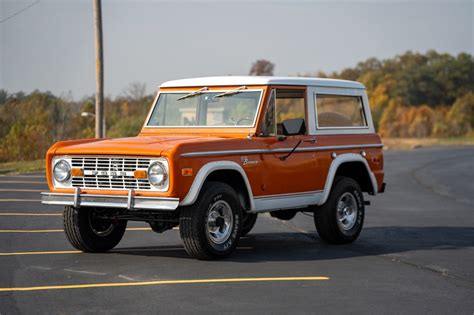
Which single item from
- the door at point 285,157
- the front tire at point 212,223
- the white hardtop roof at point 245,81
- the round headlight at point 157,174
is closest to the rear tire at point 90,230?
the round headlight at point 157,174

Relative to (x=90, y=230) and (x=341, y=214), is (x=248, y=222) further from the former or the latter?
(x=90, y=230)

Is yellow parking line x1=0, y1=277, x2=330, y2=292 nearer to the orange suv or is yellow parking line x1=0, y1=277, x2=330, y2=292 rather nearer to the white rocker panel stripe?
the orange suv

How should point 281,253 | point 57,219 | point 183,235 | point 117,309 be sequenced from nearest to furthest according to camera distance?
point 117,309, point 183,235, point 281,253, point 57,219

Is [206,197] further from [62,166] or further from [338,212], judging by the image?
[338,212]

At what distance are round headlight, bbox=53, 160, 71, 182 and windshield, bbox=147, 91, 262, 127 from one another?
6.24ft

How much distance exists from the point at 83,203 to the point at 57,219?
15.3 feet

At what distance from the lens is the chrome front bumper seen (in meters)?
9.69

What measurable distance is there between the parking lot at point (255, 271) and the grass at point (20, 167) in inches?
422

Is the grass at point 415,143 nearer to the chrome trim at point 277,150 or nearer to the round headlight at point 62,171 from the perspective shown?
the chrome trim at point 277,150

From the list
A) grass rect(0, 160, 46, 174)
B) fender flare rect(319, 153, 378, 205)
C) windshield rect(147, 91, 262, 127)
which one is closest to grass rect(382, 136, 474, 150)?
grass rect(0, 160, 46, 174)

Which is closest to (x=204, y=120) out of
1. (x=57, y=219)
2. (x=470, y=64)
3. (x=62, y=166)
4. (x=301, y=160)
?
(x=301, y=160)

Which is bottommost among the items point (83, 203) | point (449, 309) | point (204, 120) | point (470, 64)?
point (449, 309)

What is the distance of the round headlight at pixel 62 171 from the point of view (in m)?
10.5

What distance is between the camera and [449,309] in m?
7.96
